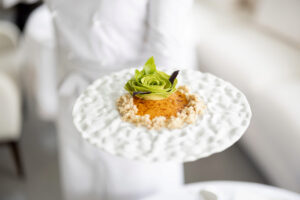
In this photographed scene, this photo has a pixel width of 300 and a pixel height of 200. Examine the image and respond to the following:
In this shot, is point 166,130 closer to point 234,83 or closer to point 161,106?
point 161,106

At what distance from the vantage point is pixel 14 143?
1666 mm

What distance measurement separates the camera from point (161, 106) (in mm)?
519

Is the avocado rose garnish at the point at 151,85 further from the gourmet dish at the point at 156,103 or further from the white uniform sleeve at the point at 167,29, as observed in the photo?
the white uniform sleeve at the point at 167,29

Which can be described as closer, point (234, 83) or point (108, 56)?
point (108, 56)

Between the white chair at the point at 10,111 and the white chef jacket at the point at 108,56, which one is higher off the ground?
the white chef jacket at the point at 108,56

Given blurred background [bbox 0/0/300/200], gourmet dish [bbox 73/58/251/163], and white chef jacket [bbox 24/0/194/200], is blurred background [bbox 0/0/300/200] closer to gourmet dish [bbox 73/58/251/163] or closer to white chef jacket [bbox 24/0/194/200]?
white chef jacket [bbox 24/0/194/200]

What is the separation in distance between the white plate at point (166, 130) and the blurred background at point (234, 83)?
881mm

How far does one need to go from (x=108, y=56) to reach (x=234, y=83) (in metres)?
0.91

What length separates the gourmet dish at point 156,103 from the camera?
49cm

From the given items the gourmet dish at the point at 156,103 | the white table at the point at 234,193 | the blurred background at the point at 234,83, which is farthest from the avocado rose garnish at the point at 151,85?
the blurred background at the point at 234,83

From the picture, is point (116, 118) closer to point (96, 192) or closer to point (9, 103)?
point (96, 192)

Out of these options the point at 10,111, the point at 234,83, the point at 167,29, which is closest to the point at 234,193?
the point at 167,29

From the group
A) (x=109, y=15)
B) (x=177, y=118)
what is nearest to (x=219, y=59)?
(x=109, y=15)

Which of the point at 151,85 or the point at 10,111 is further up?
the point at 151,85
